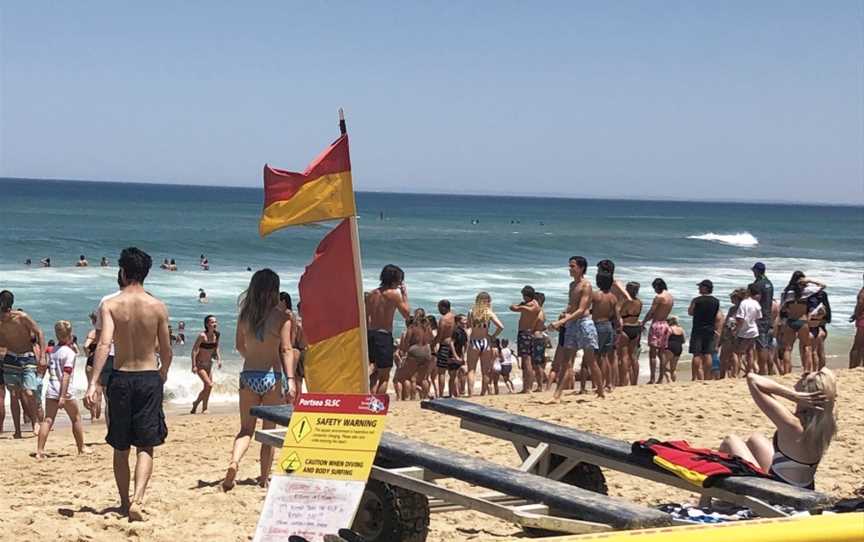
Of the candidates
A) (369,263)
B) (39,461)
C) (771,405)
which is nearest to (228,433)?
(39,461)

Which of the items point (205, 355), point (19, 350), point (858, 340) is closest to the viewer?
point (19, 350)

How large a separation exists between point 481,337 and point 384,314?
426cm

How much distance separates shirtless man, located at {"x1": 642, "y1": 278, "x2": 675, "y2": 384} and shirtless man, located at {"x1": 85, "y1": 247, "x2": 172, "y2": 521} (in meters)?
9.03

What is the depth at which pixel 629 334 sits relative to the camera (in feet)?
44.2

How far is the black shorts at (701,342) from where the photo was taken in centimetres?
1362

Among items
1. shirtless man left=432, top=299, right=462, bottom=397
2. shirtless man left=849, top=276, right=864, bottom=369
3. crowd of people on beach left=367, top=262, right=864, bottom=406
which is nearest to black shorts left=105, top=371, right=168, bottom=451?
crowd of people on beach left=367, top=262, right=864, bottom=406

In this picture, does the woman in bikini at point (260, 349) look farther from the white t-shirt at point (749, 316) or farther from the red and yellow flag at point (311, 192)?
the white t-shirt at point (749, 316)

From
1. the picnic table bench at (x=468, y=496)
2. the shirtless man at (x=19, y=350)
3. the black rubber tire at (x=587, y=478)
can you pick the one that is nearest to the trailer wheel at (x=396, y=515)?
the picnic table bench at (x=468, y=496)

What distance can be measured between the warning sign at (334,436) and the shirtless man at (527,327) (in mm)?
8796

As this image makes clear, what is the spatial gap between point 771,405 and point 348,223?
2.25 metres

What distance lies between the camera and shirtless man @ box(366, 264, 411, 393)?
9742 mm

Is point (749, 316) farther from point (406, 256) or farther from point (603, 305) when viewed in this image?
point (406, 256)

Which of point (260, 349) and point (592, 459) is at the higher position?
point (260, 349)

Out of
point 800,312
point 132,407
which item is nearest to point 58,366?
point 132,407
